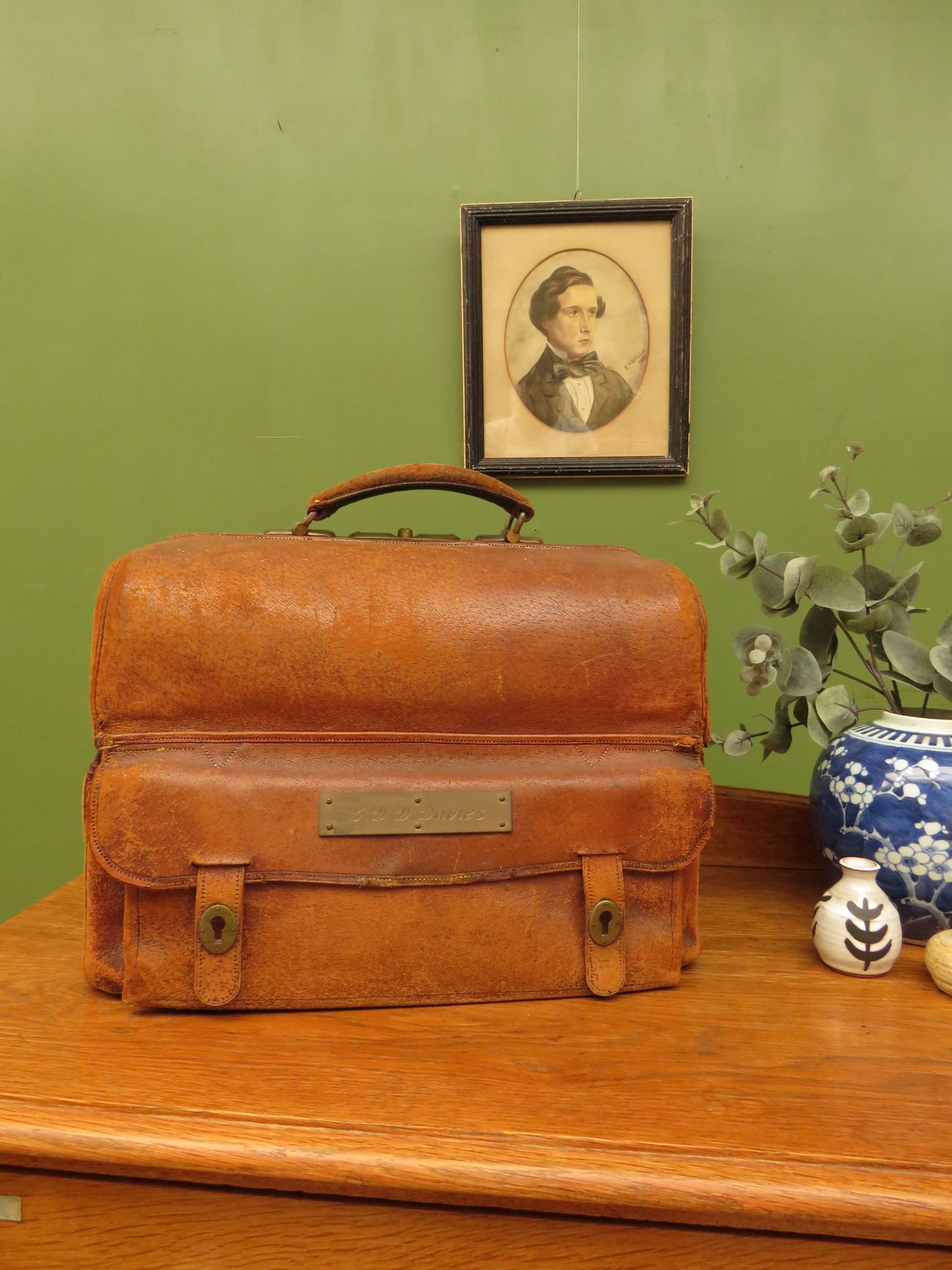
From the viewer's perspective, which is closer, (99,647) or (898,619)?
(99,647)

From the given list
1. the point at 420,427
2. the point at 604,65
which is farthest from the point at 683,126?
the point at 420,427

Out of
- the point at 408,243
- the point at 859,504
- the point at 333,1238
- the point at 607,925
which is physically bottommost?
the point at 333,1238

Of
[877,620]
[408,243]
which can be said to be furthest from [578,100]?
[877,620]

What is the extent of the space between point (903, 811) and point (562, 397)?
689 millimetres

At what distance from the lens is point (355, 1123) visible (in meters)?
0.48

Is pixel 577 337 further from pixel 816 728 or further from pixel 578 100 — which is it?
pixel 816 728

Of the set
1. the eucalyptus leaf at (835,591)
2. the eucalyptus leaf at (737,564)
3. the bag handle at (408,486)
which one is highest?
the bag handle at (408,486)

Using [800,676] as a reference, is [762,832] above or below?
below

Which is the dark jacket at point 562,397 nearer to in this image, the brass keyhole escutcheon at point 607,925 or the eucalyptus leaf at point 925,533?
the eucalyptus leaf at point 925,533

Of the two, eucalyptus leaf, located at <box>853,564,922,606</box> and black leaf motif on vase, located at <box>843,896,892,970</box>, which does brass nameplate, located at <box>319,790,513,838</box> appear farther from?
eucalyptus leaf, located at <box>853,564,922,606</box>

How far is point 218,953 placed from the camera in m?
0.60

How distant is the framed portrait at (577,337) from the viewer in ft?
3.63

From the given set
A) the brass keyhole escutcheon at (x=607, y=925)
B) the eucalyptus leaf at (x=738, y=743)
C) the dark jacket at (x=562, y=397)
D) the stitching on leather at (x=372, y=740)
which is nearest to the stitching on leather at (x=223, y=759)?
the stitching on leather at (x=372, y=740)

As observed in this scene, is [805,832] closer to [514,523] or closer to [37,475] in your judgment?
[514,523]
